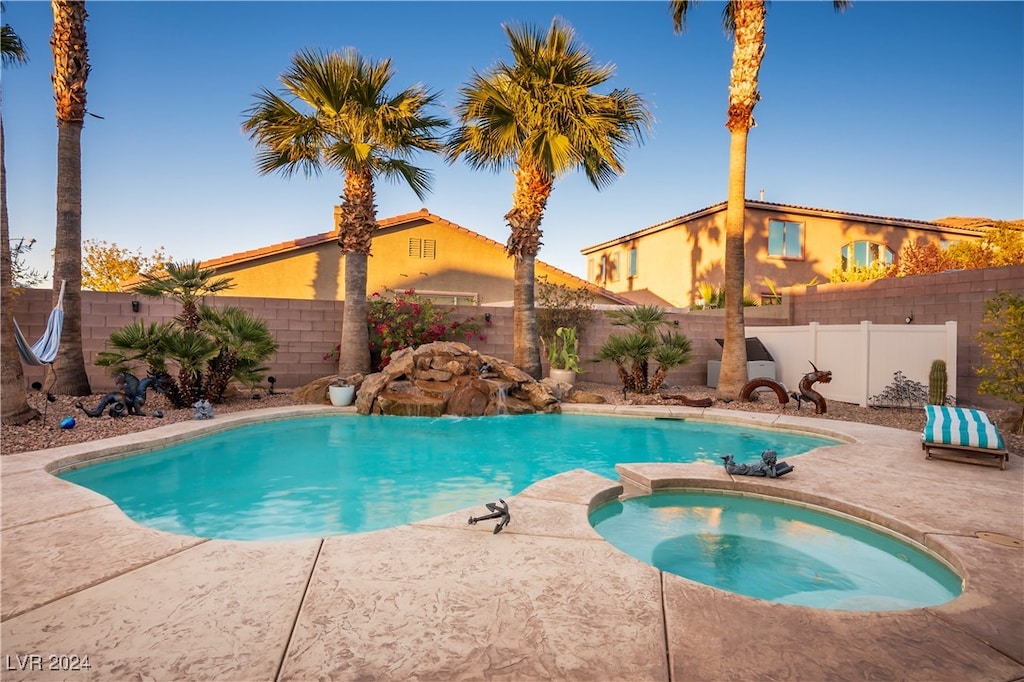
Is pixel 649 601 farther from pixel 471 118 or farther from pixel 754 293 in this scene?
pixel 754 293

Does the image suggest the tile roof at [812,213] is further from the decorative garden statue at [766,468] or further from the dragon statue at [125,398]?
the dragon statue at [125,398]

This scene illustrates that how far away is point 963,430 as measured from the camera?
604cm

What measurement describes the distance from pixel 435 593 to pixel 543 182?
40.2 ft

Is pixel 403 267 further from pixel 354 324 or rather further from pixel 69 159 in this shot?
pixel 69 159

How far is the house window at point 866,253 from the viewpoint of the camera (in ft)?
70.6

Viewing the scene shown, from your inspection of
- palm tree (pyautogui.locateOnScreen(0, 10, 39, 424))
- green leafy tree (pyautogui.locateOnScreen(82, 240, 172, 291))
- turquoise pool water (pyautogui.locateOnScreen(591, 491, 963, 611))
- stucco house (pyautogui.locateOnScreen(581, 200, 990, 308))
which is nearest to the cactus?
turquoise pool water (pyautogui.locateOnScreen(591, 491, 963, 611))

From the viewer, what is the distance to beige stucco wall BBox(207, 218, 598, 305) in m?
16.9

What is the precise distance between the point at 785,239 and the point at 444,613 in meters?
22.7

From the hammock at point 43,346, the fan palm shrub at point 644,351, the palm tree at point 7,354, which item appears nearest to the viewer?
the palm tree at point 7,354

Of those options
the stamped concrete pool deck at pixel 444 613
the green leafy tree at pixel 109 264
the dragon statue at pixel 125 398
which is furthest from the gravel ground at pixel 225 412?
the green leafy tree at pixel 109 264

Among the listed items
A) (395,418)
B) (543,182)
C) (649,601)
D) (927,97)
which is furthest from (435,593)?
(927,97)

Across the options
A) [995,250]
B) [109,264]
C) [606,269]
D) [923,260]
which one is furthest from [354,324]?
[109,264]

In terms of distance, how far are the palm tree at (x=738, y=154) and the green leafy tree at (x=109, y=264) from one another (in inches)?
1175

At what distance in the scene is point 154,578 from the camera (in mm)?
2787
